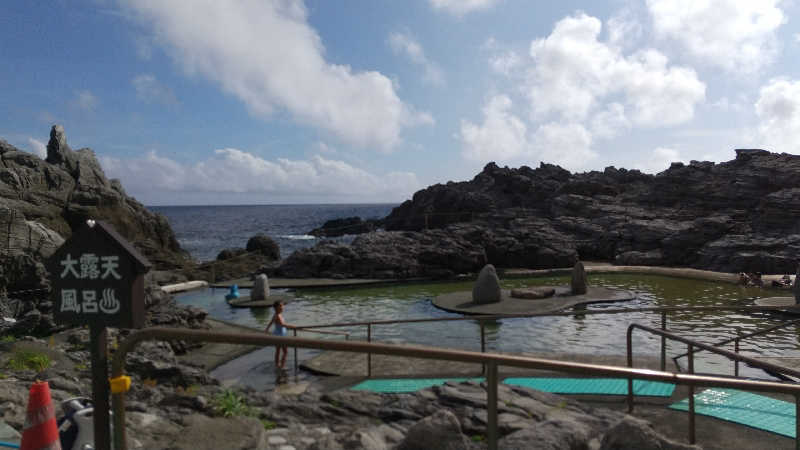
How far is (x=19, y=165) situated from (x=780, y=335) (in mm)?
43534

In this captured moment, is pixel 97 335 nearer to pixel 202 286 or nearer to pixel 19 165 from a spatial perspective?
pixel 202 286

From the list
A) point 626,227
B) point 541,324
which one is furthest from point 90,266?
point 626,227

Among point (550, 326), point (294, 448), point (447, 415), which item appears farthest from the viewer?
point (550, 326)

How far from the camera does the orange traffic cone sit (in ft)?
12.7

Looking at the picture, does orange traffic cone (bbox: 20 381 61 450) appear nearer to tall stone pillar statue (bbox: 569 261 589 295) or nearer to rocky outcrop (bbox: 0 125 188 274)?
tall stone pillar statue (bbox: 569 261 589 295)

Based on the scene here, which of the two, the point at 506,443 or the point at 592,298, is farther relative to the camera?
the point at 592,298

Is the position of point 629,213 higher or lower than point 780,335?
higher

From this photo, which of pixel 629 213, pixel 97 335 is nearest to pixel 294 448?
pixel 97 335

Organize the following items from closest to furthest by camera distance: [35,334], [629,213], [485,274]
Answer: [35,334], [485,274], [629,213]

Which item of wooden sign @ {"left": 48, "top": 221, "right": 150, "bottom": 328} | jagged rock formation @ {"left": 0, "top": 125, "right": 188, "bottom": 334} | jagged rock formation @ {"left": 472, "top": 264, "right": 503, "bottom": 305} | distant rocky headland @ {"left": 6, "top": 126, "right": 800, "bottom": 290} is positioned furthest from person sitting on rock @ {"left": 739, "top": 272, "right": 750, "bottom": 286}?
wooden sign @ {"left": 48, "top": 221, "right": 150, "bottom": 328}

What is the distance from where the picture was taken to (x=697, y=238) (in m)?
37.6

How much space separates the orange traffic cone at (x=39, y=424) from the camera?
387 cm

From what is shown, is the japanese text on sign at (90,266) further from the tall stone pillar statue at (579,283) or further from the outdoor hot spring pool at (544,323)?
the tall stone pillar statue at (579,283)

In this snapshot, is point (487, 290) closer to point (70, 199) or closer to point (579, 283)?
point (579, 283)
